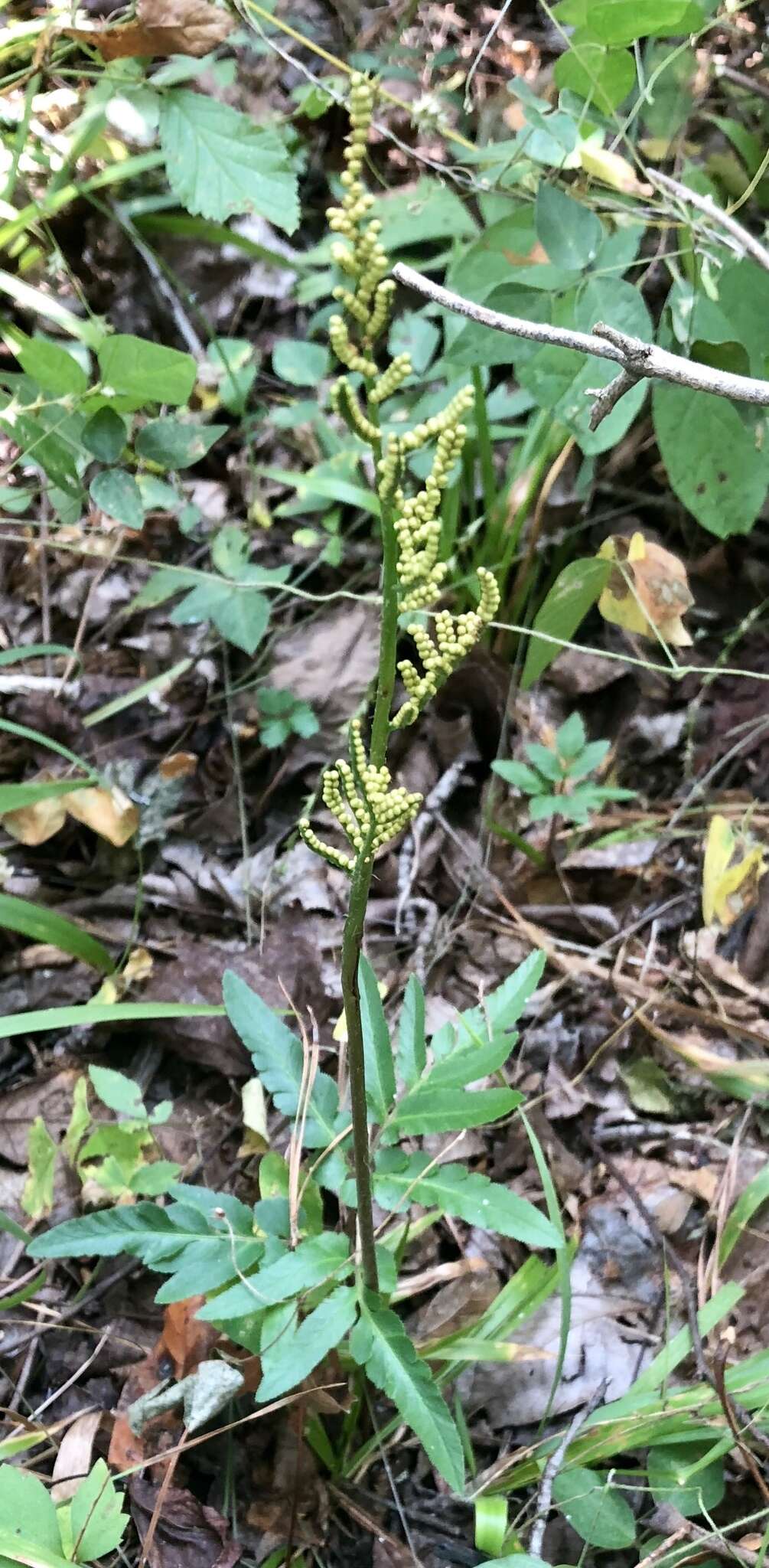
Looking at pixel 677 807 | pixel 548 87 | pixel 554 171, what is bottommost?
pixel 677 807

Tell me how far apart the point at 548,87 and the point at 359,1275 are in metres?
2.23

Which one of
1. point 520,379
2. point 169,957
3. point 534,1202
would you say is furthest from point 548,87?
point 534,1202

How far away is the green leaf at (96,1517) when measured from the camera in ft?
3.21

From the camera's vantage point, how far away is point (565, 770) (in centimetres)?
167

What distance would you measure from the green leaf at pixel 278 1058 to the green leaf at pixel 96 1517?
39 centimetres

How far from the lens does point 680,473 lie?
5.38ft

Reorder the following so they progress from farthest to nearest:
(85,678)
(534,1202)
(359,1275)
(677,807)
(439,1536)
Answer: (85,678), (677,807), (534,1202), (439,1536), (359,1275)

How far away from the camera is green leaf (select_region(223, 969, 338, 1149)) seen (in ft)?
3.64

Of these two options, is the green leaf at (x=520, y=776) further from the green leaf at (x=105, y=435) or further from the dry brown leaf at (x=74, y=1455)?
the dry brown leaf at (x=74, y=1455)

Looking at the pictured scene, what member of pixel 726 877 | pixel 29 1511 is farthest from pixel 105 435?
pixel 29 1511

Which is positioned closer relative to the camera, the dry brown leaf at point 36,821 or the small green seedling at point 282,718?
the dry brown leaf at point 36,821

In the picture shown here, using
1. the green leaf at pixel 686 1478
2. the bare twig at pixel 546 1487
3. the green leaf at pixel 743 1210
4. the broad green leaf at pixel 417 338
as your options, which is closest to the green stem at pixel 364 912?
the bare twig at pixel 546 1487

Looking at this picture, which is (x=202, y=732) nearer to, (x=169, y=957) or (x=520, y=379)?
(x=169, y=957)

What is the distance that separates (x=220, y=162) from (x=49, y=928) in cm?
122
